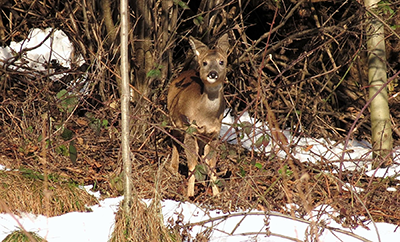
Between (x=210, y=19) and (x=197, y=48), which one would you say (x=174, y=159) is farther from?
(x=210, y=19)

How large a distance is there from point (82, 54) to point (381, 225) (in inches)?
152

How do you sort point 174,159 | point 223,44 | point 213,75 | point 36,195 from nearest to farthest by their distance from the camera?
1. point 36,195
2. point 213,75
3. point 223,44
4. point 174,159

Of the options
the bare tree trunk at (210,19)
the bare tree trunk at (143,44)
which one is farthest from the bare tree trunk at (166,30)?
the bare tree trunk at (210,19)

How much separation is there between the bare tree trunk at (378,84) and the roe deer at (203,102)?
1.66 metres

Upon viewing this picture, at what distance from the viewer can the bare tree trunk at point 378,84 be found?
→ 20.0 feet

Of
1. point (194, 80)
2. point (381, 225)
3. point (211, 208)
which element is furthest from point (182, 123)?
point (381, 225)

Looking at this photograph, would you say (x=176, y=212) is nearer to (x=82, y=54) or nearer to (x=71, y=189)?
(x=71, y=189)

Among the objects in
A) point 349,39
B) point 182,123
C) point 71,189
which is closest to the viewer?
point 71,189

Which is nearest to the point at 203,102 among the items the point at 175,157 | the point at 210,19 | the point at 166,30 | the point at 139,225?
the point at 175,157

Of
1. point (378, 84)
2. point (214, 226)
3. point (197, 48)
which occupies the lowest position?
point (214, 226)

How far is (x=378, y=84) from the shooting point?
6.15m

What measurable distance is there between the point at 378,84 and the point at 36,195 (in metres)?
3.73

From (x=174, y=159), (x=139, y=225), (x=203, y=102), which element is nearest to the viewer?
(x=139, y=225)

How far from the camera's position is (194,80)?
6.11 m
